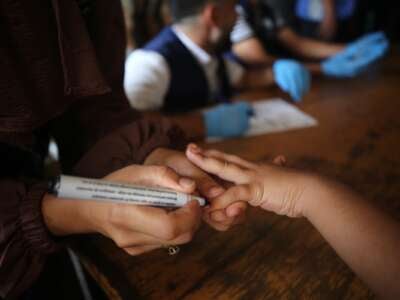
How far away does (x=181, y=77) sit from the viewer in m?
1.05

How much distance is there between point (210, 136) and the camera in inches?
34.1

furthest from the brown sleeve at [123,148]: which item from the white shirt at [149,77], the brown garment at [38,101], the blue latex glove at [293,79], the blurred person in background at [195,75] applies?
the blue latex glove at [293,79]

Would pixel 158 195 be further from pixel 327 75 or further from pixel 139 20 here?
pixel 139 20

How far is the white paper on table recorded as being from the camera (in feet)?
2.69

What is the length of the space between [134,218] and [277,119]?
1.99 ft

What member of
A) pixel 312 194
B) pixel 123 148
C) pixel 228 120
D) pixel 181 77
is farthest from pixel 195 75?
pixel 312 194

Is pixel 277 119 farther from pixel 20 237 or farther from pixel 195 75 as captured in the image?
pixel 20 237

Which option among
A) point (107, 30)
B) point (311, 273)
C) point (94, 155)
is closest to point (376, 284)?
point (311, 273)

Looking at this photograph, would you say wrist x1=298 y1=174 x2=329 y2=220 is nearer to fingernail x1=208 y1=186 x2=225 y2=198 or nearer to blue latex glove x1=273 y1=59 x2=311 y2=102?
fingernail x1=208 y1=186 x2=225 y2=198

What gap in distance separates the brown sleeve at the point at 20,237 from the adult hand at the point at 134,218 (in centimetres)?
1

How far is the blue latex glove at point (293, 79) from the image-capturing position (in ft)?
3.30

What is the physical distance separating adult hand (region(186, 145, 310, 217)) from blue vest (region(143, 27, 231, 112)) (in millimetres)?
566

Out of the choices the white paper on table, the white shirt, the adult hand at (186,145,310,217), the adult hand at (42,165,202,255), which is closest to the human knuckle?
the adult hand at (42,165,202,255)

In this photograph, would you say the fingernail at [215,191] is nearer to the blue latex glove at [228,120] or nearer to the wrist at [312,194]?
the wrist at [312,194]
